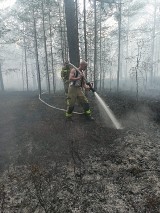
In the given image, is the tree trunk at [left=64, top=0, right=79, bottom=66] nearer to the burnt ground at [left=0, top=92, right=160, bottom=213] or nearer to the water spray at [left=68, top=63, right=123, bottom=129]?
the water spray at [left=68, top=63, right=123, bottom=129]

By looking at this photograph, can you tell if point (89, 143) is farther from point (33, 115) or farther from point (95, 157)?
point (33, 115)

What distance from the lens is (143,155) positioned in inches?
272

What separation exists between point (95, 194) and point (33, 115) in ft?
18.4

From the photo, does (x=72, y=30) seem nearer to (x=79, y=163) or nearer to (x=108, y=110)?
(x=108, y=110)

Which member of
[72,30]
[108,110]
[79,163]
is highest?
[72,30]

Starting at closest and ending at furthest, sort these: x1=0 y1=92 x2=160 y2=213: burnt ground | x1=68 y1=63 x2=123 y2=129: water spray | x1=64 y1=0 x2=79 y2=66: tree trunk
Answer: x1=0 y1=92 x2=160 y2=213: burnt ground < x1=68 y1=63 x2=123 y2=129: water spray < x1=64 y1=0 x2=79 y2=66: tree trunk

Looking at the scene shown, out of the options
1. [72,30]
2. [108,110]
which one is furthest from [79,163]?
[72,30]

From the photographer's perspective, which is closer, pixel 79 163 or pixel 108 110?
pixel 79 163

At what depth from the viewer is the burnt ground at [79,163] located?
518cm

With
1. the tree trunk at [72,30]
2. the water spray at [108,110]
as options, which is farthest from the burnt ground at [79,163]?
the tree trunk at [72,30]

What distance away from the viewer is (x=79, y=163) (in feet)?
21.6

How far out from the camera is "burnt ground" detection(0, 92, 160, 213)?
518 centimetres

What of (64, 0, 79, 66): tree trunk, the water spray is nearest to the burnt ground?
the water spray

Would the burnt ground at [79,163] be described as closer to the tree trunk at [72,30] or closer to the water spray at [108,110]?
the water spray at [108,110]
